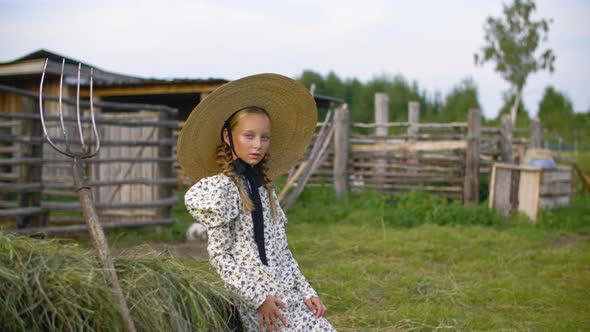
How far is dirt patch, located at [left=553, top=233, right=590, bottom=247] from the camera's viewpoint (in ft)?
24.8

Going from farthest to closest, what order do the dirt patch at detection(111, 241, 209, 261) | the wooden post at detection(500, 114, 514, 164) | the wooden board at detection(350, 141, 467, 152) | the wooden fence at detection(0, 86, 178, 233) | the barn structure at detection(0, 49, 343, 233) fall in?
1. the wooden post at detection(500, 114, 514, 164)
2. the wooden board at detection(350, 141, 467, 152)
3. the wooden fence at detection(0, 86, 178, 233)
4. the barn structure at detection(0, 49, 343, 233)
5. the dirt patch at detection(111, 241, 209, 261)

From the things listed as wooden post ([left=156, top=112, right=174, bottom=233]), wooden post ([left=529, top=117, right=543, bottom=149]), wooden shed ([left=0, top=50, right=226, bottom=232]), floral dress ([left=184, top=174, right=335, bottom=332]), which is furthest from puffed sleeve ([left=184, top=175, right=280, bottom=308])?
wooden post ([left=529, top=117, right=543, bottom=149])

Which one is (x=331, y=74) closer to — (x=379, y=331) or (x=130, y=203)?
(x=130, y=203)

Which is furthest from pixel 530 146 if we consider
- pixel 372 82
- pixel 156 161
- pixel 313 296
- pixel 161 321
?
pixel 372 82

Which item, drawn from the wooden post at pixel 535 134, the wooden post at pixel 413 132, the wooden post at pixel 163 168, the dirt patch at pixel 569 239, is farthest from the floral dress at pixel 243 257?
the wooden post at pixel 535 134

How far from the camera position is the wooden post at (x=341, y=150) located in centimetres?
1084

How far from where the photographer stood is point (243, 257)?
2.66 meters

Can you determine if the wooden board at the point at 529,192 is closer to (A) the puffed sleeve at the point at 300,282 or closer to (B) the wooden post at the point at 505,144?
(B) the wooden post at the point at 505,144

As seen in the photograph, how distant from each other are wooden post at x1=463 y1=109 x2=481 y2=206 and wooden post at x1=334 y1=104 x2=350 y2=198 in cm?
224

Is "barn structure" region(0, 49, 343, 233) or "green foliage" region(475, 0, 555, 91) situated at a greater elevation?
"green foliage" region(475, 0, 555, 91)

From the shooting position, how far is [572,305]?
470 cm

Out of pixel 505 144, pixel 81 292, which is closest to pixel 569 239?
pixel 505 144

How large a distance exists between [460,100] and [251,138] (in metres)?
36.5

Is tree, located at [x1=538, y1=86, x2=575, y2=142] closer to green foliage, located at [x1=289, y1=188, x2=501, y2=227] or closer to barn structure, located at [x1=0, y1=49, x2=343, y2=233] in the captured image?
green foliage, located at [x1=289, y1=188, x2=501, y2=227]
